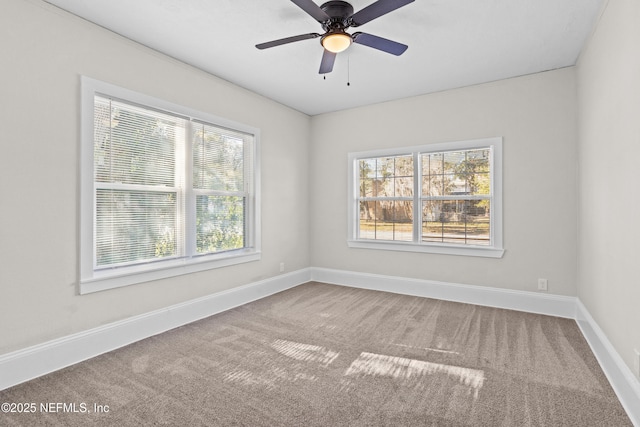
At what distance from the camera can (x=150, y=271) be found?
305 cm

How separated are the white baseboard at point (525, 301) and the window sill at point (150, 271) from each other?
6.17 feet

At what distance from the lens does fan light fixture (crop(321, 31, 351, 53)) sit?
242cm

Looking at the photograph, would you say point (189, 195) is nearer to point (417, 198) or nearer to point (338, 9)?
point (338, 9)

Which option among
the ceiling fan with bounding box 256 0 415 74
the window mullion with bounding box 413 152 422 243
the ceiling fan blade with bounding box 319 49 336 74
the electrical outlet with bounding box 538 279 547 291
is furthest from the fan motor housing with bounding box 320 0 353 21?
the electrical outlet with bounding box 538 279 547 291

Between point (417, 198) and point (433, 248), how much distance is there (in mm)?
739

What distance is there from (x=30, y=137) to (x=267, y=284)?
2.98 m

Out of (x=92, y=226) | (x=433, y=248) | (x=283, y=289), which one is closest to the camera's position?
(x=92, y=226)

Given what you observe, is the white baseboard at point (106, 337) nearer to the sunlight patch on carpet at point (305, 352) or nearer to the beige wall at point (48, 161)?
the beige wall at point (48, 161)

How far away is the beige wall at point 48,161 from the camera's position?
222cm

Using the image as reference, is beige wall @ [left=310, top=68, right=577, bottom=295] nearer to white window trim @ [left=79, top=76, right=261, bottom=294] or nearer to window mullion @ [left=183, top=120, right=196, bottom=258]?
white window trim @ [left=79, top=76, right=261, bottom=294]

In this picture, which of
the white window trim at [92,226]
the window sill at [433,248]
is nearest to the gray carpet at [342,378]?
the white window trim at [92,226]

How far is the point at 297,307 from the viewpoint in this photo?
12.8 feet

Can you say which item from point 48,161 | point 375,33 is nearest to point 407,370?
point 375,33

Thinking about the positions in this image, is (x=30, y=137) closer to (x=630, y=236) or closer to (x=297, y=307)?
(x=297, y=307)
